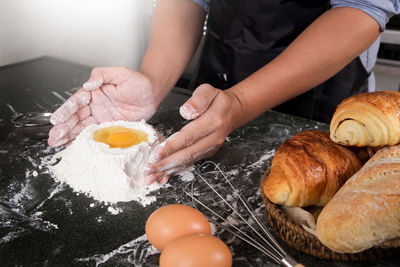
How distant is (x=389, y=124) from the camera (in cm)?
80

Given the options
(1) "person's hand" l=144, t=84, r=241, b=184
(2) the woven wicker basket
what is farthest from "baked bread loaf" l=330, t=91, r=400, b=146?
(1) "person's hand" l=144, t=84, r=241, b=184

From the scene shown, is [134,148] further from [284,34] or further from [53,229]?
[284,34]

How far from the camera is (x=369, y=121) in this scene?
82 centimetres

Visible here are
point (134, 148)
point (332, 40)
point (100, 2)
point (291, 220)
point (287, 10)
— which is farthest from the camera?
point (100, 2)

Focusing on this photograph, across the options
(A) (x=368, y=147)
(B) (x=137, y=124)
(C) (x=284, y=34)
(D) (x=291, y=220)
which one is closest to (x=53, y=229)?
(B) (x=137, y=124)

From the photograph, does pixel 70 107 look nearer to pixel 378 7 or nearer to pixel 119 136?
pixel 119 136

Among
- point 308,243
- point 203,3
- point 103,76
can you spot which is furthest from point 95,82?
point 308,243

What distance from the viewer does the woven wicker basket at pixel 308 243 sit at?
0.70 m

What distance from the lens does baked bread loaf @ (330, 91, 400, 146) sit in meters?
0.81

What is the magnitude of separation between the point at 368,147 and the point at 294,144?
0.64 ft

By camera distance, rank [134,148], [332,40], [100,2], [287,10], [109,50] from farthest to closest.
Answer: [109,50]
[100,2]
[287,10]
[332,40]
[134,148]

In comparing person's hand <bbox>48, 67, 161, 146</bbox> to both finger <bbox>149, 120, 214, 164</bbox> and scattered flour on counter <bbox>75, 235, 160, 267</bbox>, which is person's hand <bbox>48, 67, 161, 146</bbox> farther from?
scattered flour on counter <bbox>75, 235, 160, 267</bbox>

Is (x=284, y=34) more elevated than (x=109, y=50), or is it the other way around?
(x=284, y=34)

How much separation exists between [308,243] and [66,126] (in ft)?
3.08
